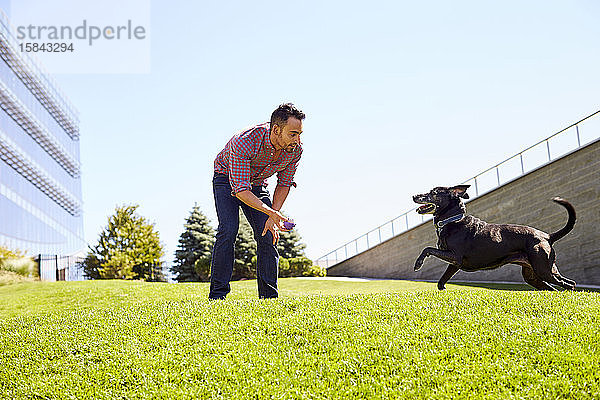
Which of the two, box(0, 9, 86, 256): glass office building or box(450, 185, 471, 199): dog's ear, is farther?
box(0, 9, 86, 256): glass office building

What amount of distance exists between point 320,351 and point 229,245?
6.82 ft

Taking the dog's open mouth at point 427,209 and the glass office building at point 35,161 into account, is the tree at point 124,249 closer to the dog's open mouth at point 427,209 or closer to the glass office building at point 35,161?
the glass office building at point 35,161

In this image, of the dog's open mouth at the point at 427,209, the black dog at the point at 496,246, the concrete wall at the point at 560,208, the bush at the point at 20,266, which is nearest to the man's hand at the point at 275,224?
the black dog at the point at 496,246

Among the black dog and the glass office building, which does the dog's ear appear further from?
the glass office building

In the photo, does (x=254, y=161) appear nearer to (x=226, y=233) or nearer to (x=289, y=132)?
(x=289, y=132)

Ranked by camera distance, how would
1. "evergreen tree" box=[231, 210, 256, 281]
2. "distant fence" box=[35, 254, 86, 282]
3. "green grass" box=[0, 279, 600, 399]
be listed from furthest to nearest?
"evergreen tree" box=[231, 210, 256, 281]
"distant fence" box=[35, 254, 86, 282]
"green grass" box=[0, 279, 600, 399]

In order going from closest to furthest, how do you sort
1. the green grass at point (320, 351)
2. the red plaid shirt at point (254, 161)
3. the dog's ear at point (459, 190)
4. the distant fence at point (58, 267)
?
1. the green grass at point (320, 351)
2. the red plaid shirt at point (254, 161)
3. the dog's ear at point (459, 190)
4. the distant fence at point (58, 267)

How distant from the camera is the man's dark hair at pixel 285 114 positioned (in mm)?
5344

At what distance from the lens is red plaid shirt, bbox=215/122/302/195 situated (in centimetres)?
527

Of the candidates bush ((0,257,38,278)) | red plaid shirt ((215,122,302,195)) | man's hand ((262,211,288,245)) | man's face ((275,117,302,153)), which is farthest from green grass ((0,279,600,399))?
bush ((0,257,38,278))

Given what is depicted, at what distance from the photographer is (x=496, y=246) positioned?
19.3ft

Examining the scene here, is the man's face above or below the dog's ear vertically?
above

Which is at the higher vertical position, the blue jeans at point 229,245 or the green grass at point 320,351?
the blue jeans at point 229,245

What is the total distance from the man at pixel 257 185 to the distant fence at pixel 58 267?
69.8 ft
